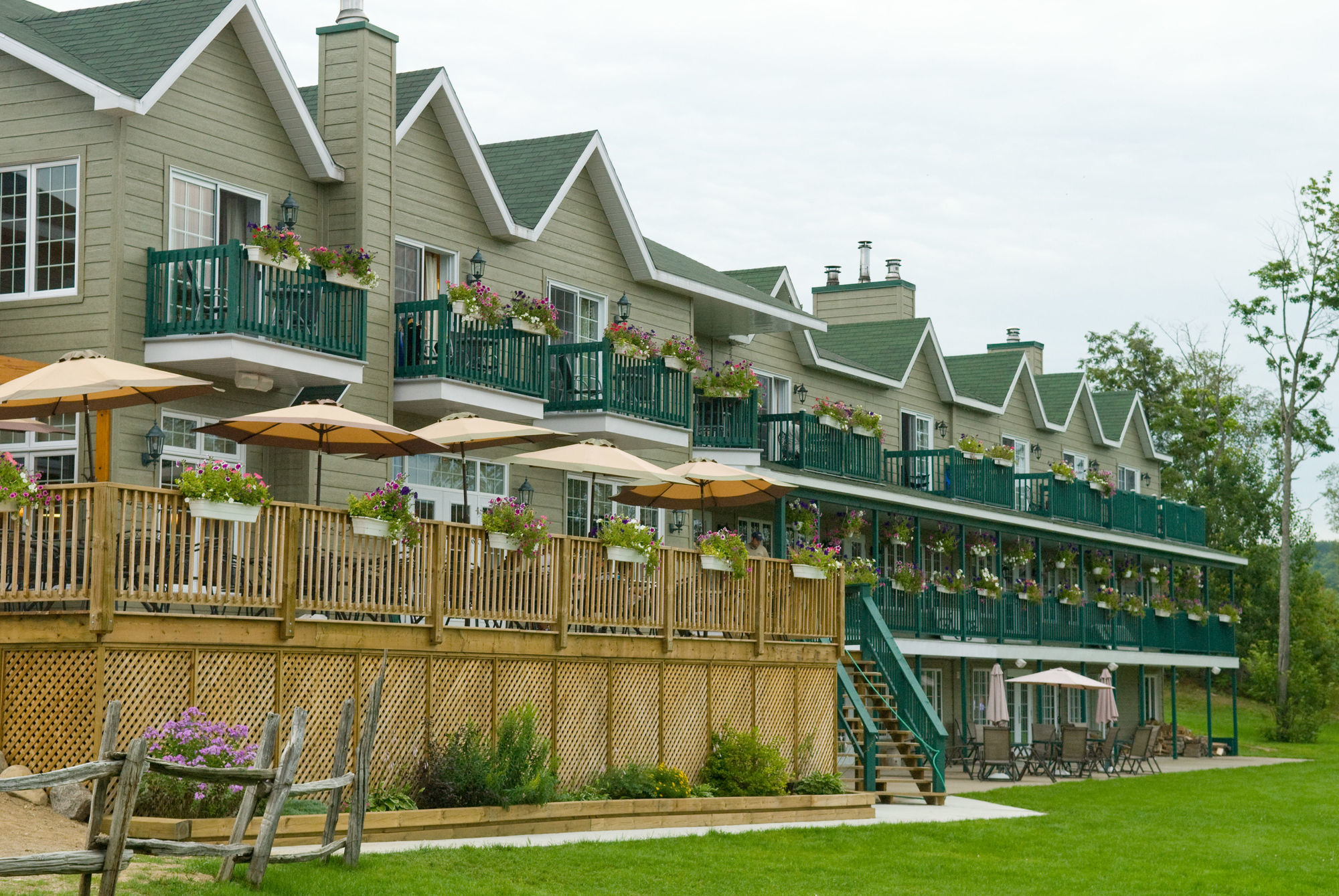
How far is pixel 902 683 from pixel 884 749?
1178 millimetres

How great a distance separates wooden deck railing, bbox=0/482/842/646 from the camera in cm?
1436

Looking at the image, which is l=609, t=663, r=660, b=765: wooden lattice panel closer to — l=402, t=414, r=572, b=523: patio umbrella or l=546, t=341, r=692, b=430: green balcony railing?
l=402, t=414, r=572, b=523: patio umbrella

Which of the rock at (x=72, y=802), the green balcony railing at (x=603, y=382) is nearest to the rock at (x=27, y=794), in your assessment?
the rock at (x=72, y=802)

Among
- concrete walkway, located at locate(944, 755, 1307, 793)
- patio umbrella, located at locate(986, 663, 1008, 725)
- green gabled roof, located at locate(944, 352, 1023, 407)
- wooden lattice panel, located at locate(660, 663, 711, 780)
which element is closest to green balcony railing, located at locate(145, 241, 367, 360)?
wooden lattice panel, located at locate(660, 663, 711, 780)

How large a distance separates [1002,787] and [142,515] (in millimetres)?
18531

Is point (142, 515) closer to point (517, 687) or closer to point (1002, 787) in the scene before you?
point (517, 687)

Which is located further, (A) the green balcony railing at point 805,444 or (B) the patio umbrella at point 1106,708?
(B) the patio umbrella at point 1106,708

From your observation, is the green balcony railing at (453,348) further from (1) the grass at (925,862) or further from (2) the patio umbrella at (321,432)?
(1) the grass at (925,862)

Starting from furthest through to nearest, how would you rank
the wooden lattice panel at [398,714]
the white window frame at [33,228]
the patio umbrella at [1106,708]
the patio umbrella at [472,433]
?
the patio umbrella at [1106,708] < the patio umbrella at [472,433] < the white window frame at [33,228] < the wooden lattice panel at [398,714]

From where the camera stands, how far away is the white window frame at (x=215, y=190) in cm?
1934

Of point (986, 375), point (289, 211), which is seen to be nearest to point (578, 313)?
point (289, 211)

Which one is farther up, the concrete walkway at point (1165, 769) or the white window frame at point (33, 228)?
the white window frame at point (33, 228)

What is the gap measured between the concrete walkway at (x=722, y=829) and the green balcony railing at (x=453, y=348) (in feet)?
22.1

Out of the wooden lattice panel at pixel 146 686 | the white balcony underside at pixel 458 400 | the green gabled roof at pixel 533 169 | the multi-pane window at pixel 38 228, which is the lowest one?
the wooden lattice panel at pixel 146 686
